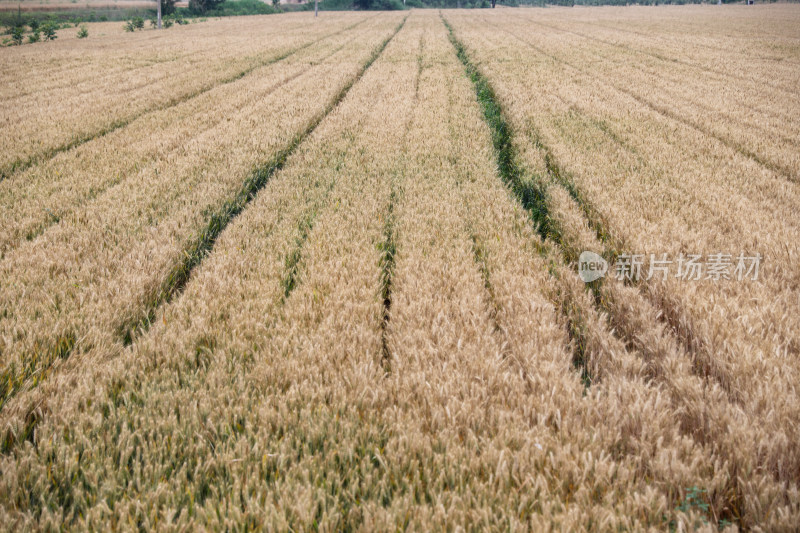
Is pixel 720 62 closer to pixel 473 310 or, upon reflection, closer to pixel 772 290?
pixel 772 290

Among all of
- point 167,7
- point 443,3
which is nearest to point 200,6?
point 167,7

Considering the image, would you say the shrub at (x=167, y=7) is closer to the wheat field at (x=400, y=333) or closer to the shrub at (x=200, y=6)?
the shrub at (x=200, y=6)

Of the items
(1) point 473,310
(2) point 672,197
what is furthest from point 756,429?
(2) point 672,197

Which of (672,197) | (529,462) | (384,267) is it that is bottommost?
(529,462)

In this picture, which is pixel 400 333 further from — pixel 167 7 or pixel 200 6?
pixel 200 6

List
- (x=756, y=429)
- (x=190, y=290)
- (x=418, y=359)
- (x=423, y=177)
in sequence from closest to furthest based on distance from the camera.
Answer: (x=756, y=429), (x=418, y=359), (x=190, y=290), (x=423, y=177)
